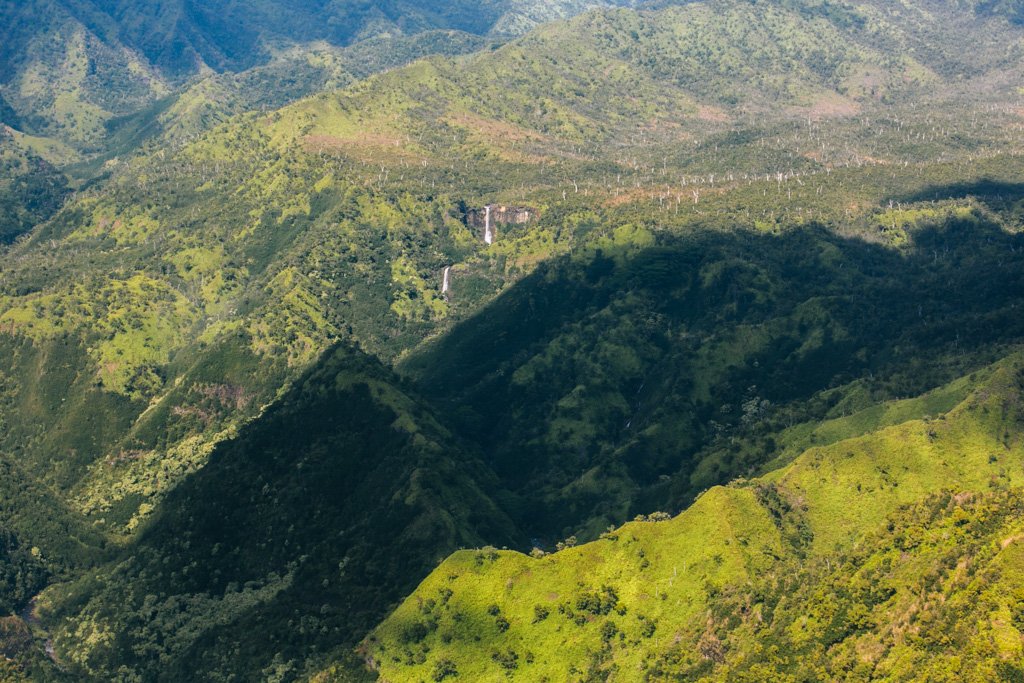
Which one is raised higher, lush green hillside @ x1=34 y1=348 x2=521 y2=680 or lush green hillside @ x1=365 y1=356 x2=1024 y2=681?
lush green hillside @ x1=365 y1=356 x2=1024 y2=681

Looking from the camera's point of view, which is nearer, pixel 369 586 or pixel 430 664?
pixel 430 664

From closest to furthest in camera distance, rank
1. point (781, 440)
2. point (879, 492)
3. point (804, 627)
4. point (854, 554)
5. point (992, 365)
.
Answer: point (804, 627)
point (854, 554)
point (879, 492)
point (992, 365)
point (781, 440)

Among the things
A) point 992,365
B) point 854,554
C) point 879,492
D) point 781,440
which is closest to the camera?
point 854,554

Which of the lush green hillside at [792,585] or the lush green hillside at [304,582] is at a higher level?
the lush green hillside at [792,585]

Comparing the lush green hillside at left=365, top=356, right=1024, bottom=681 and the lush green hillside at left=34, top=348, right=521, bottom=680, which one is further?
the lush green hillside at left=34, top=348, right=521, bottom=680

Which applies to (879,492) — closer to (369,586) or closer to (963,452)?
(963,452)

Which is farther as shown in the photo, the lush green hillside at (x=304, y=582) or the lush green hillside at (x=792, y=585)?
the lush green hillside at (x=304, y=582)

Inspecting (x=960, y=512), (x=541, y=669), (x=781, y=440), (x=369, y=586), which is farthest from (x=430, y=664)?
(x=781, y=440)

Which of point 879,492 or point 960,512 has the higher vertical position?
point 960,512
